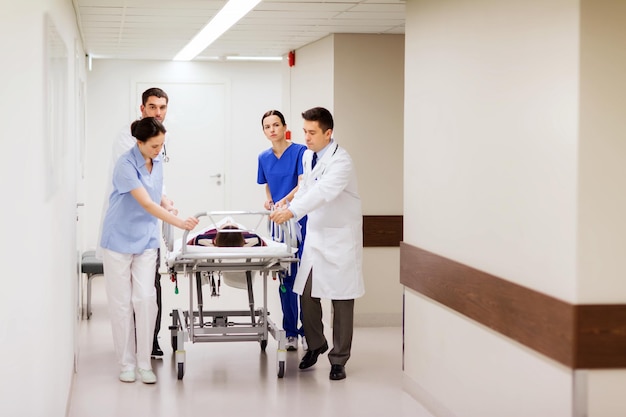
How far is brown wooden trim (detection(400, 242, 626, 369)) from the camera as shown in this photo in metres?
3.05

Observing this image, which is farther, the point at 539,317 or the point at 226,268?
the point at 226,268

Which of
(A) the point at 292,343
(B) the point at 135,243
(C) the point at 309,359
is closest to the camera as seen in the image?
(B) the point at 135,243

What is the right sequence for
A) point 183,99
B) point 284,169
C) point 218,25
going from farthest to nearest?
point 183,99, point 218,25, point 284,169

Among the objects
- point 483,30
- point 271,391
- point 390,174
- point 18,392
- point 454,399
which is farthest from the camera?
point 390,174

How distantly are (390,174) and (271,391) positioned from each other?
2.50m

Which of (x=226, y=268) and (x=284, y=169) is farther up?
(x=284, y=169)

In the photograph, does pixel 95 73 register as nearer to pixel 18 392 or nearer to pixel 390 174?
pixel 390 174

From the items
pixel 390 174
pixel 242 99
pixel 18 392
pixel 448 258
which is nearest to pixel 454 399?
pixel 448 258

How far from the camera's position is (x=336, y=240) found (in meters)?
5.40

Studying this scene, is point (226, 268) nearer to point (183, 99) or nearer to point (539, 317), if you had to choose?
point (539, 317)

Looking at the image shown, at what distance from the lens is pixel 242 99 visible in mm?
10641

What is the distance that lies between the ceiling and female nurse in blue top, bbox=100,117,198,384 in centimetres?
111

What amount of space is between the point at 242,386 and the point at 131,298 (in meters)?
0.86

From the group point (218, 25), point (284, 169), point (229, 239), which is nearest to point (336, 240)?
point (229, 239)
